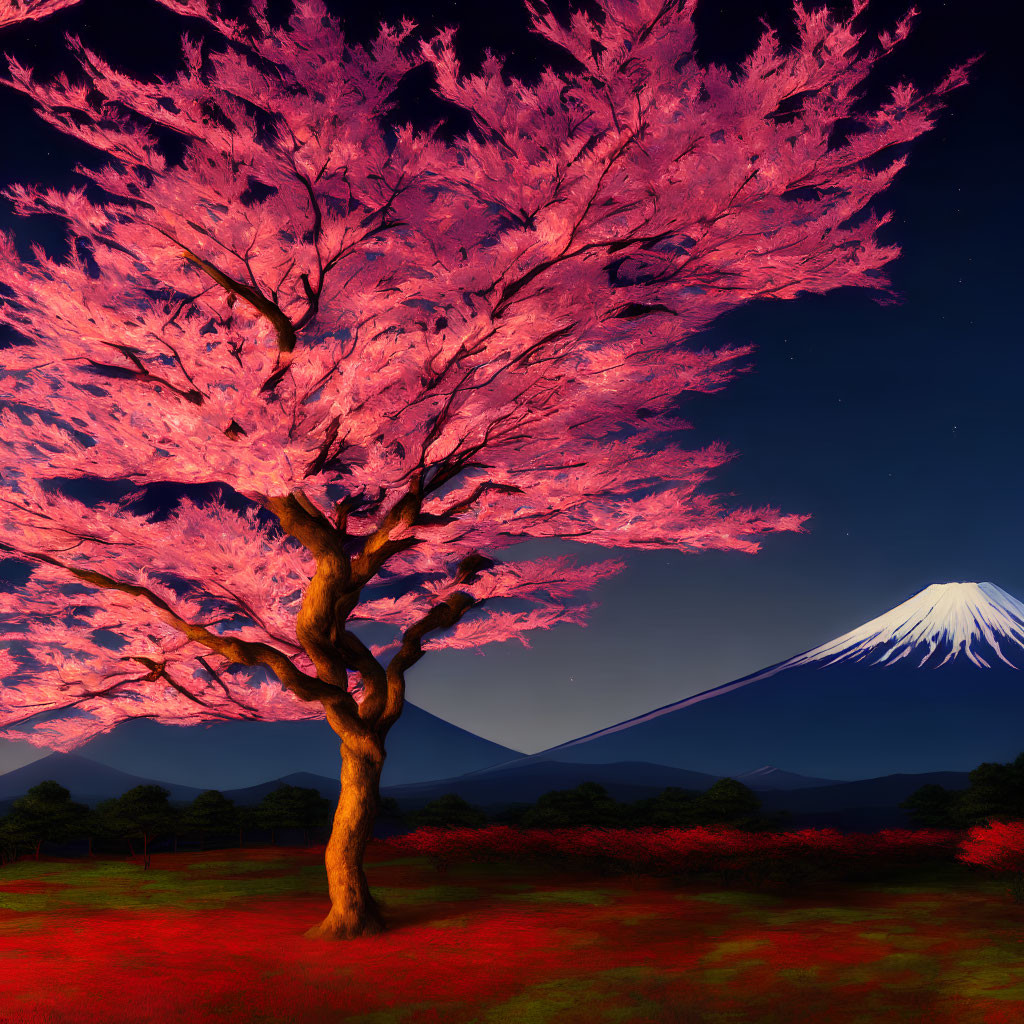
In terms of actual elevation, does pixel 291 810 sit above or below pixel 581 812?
above

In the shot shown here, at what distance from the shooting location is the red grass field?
5.16 m

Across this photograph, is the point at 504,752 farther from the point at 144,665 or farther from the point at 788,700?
the point at 144,665

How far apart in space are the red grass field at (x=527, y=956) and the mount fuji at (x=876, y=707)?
22.1 metres

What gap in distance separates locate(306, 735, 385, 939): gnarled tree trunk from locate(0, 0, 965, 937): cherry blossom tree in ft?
0.09

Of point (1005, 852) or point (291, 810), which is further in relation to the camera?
point (291, 810)

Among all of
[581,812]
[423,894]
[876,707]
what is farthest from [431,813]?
[876,707]

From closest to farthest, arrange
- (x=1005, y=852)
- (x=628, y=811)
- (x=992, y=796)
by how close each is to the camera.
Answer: (x=1005, y=852)
(x=992, y=796)
(x=628, y=811)

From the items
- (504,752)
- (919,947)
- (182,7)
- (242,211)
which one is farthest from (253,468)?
(504,752)

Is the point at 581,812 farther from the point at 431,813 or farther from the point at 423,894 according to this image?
the point at 423,894

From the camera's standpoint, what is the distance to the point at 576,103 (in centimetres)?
655

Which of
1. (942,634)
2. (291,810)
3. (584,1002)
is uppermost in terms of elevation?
(942,634)

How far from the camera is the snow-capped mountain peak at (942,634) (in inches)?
1303

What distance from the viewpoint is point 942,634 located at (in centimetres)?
3450

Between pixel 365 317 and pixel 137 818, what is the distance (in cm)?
1168
